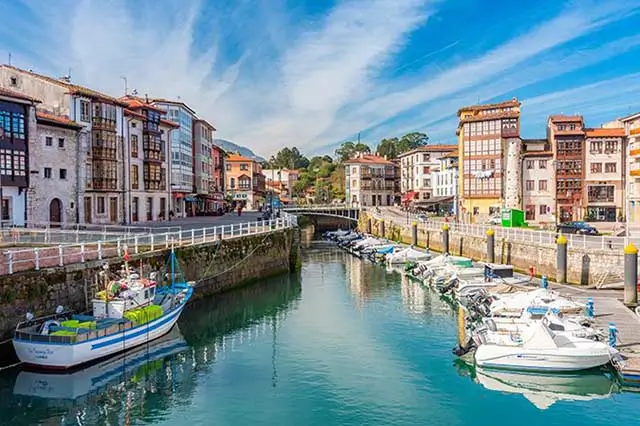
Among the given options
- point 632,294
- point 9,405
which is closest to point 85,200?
point 9,405

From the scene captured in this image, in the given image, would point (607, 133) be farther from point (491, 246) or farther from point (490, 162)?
point (491, 246)

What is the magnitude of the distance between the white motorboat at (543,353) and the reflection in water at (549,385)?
31 centimetres

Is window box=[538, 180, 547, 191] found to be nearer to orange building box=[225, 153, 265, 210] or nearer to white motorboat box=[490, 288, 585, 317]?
white motorboat box=[490, 288, 585, 317]

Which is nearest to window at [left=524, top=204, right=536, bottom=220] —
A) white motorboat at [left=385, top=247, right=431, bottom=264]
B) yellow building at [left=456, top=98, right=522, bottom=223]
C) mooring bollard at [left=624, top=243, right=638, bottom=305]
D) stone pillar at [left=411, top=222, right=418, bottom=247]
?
yellow building at [left=456, top=98, right=522, bottom=223]

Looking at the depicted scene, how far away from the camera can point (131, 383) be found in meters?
23.6

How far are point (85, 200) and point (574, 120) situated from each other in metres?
61.7

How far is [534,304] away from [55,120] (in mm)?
41856

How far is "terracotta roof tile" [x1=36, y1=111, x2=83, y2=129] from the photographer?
1911 inches

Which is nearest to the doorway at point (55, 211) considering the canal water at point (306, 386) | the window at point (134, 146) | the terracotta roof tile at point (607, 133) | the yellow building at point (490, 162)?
the window at point (134, 146)

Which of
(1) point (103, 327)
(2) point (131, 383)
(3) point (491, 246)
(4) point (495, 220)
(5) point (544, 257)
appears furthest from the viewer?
(4) point (495, 220)

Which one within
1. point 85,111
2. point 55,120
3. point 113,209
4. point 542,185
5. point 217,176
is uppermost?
point 85,111

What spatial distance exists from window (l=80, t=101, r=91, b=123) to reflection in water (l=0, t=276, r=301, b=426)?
29331 millimetres

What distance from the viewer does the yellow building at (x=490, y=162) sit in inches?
3059

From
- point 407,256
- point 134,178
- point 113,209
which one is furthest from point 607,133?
point 113,209
